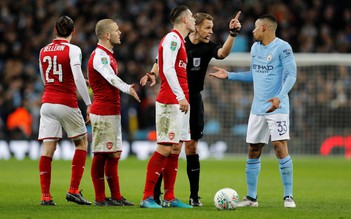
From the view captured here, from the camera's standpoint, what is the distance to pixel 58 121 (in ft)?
38.0

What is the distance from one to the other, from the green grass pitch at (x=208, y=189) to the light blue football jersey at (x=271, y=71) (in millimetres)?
1353

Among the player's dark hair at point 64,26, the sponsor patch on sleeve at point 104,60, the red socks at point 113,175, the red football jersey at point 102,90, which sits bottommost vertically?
the red socks at point 113,175

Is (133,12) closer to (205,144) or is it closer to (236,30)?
(205,144)

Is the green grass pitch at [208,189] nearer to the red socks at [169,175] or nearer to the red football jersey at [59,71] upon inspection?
the red socks at [169,175]

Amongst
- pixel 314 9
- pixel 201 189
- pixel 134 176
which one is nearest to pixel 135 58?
pixel 314 9

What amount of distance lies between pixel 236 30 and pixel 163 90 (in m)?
1.34

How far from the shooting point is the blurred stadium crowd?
26484 millimetres

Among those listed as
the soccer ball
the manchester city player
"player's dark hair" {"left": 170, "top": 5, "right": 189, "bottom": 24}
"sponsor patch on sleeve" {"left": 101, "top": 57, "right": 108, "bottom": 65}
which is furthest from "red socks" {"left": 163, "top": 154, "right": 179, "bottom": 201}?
"player's dark hair" {"left": 170, "top": 5, "right": 189, "bottom": 24}

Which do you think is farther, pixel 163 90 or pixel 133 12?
pixel 133 12

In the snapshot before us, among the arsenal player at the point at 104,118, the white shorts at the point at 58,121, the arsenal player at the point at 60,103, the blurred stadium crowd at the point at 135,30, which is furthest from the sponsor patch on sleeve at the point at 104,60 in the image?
the blurred stadium crowd at the point at 135,30

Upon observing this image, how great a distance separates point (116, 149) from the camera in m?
11.4

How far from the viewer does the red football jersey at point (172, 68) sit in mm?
10602

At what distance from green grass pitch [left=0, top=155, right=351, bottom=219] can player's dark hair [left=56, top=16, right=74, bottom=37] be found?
2.27 meters

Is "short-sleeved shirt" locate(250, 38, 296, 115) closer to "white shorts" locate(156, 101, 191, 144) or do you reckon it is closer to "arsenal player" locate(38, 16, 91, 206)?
"white shorts" locate(156, 101, 191, 144)
